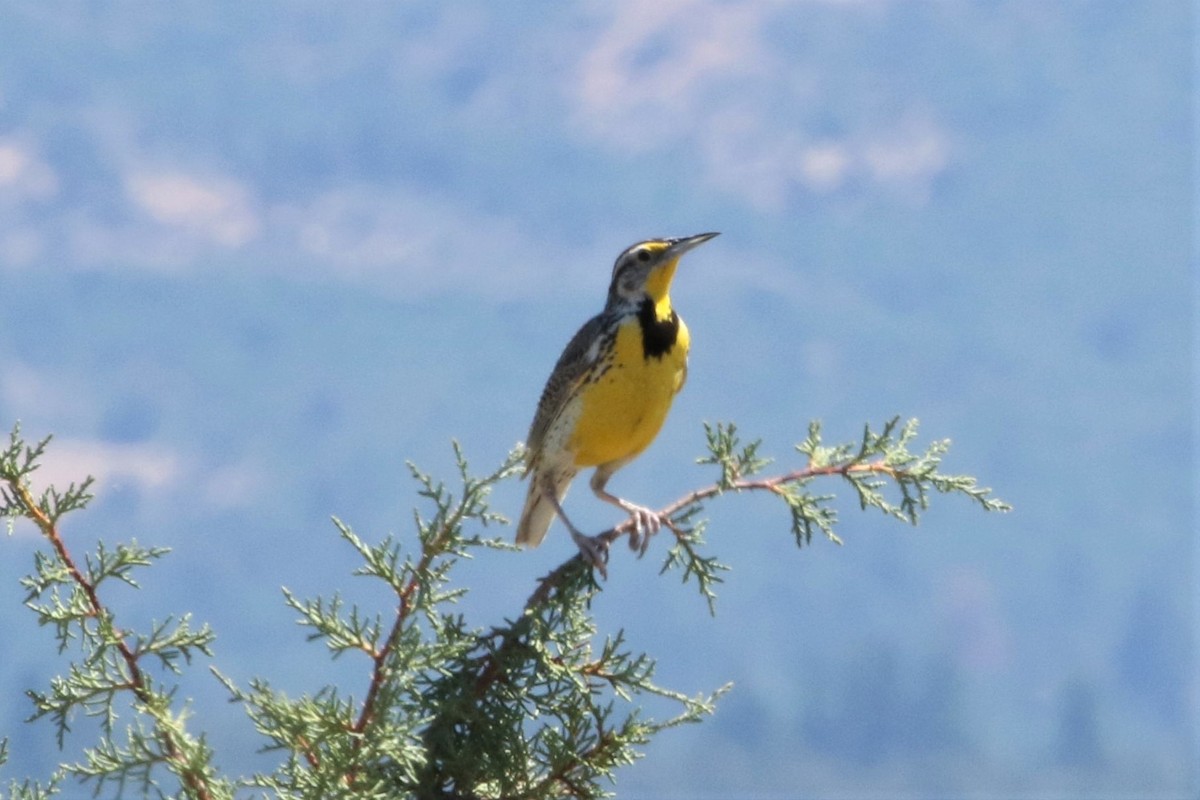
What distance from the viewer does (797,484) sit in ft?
9.12

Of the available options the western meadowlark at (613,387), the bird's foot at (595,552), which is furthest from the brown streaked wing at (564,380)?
the bird's foot at (595,552)

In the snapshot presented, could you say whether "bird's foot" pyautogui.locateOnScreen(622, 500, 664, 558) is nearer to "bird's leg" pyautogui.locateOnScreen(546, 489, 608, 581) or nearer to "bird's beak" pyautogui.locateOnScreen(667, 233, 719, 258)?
"bird's leg" pyautogui.locateOnScreen(546, 489, 608, 581)

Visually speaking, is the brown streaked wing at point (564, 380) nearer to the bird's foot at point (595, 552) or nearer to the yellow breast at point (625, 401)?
the yellow breast at point (625, 401)

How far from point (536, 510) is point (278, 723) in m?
1.69

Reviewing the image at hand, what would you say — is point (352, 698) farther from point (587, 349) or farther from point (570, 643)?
point (587, 349)

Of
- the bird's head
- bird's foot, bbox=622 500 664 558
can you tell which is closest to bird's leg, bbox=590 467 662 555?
bird's foot, bbox=622 500 664 558

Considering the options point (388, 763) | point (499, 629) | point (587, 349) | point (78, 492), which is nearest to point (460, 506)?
point (499, 629)

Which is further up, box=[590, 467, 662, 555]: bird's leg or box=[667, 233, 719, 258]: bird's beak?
box=[667, 233, 719, 258]: bird's beak

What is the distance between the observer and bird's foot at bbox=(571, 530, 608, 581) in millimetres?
2775

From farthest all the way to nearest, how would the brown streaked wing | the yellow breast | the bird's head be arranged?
1. the bird's head
2. the brown streaked wing
3. the yellow breast

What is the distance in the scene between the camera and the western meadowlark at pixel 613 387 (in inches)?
146

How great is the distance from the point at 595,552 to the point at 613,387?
34.2 inches

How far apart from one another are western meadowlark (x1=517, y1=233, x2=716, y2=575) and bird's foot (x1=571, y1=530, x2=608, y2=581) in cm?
51

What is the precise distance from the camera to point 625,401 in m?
3.71
